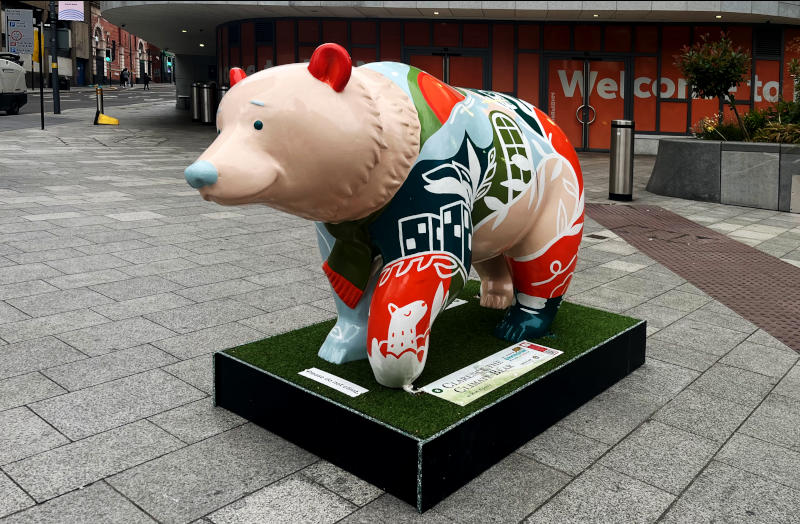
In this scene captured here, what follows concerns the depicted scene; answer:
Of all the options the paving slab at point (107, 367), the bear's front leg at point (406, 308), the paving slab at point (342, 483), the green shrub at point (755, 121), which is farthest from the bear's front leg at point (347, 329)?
the green shrub at point (755, 121)

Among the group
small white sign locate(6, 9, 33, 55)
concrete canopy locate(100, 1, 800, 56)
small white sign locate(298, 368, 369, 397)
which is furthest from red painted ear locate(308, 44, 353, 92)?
small white sign locate(6, 9, 33, 55)

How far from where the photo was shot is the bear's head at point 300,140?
2.73 metres

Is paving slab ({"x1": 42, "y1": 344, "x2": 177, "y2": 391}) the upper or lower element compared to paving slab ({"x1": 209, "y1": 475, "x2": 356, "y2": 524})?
upper

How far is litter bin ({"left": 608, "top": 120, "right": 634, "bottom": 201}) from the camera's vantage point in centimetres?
1130

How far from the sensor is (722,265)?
718 cm

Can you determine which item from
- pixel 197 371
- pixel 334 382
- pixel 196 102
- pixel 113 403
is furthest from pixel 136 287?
pixel 196 102

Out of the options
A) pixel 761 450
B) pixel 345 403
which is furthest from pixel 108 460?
pixel 761 450

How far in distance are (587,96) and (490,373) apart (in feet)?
56.2

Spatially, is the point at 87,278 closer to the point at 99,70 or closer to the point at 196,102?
the point at 196,102

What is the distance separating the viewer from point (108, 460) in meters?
3.16

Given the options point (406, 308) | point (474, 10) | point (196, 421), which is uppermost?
point (474, 10)

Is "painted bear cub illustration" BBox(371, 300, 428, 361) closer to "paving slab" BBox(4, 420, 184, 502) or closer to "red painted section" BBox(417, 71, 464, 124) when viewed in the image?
"red painted section" BBox(417, 71, 464, 124)

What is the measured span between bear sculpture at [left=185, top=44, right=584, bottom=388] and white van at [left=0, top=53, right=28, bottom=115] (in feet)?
78.2

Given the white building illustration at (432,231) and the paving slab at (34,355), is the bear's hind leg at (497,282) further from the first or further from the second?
the paving slab at (34,355)
